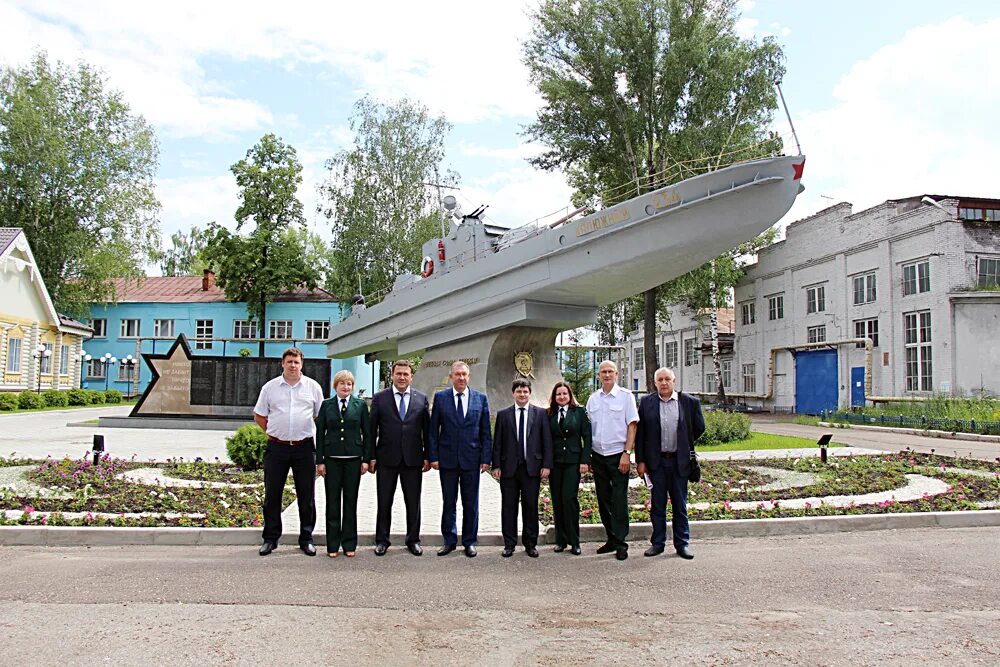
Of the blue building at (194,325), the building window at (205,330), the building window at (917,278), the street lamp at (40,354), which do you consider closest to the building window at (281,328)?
the blue building at (194,325)

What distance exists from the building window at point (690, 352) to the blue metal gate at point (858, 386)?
48.7ft

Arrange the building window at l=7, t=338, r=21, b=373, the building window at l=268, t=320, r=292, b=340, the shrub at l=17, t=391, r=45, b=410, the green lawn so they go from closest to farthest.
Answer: the green lawn < the shrub at l=17, t=391, r=45, b=410 < the building window at l=7, t=338, r=21, b=373 < the building window at l=268, t=320, r=292, b=340

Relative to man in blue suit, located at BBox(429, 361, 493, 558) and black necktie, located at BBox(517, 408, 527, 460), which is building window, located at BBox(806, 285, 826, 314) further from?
man in blue suit, located at BBox(429, 361, 493, 558)

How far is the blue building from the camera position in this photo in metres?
44.8

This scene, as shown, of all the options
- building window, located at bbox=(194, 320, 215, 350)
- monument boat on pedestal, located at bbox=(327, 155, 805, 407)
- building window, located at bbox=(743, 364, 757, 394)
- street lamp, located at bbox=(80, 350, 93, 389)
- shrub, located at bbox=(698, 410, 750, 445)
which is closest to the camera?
monument boat on pedestal, located at bbox=(327, 155, 805, 407)

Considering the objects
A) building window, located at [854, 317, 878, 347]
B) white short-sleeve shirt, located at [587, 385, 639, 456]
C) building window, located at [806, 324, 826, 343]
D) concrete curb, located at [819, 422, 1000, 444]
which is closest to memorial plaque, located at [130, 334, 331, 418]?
white short-sleeve shirt, located at [587, 385, 639, 456]

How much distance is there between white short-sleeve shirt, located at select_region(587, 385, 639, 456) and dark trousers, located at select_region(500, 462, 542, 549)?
720 millimetres

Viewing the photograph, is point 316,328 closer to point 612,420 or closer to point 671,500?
point 612,420

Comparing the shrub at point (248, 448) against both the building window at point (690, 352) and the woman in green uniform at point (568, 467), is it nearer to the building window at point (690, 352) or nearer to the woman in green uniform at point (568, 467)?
the woman in green uniform at point (568, 467)

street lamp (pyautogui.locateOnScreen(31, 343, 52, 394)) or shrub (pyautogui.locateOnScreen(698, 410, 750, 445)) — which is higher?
street lamp (pyautogui.locateOnScreen(31, 343, 52, 394))

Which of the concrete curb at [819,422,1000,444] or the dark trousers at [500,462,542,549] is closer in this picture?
the dark trousers at [500,462,542,549]

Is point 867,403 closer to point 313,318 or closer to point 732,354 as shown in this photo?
point 732,354

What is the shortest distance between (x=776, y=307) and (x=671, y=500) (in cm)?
3080

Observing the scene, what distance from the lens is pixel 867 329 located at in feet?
93.6
